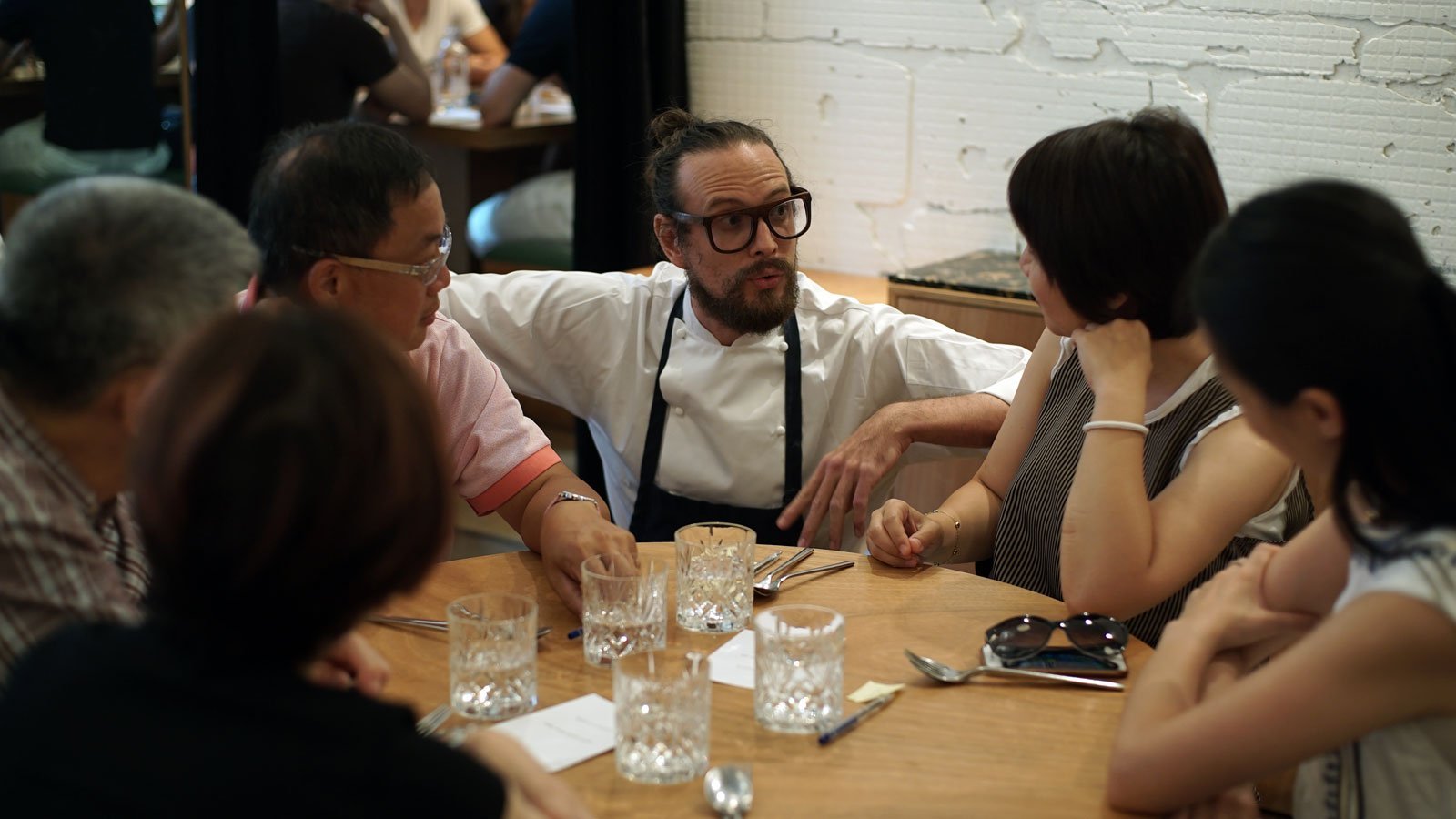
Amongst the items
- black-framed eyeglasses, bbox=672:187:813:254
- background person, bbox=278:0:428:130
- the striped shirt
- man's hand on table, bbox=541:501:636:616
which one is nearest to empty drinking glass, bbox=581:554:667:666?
man's hand on table, bbox=541:501:636:616

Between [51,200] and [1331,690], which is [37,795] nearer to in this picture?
[51,200]

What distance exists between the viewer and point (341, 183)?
1.91 m

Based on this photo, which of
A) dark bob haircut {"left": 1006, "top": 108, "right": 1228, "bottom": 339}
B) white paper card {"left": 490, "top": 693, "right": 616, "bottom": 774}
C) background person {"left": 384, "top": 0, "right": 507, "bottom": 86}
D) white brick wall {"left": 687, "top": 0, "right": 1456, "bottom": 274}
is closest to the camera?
white paper card {"left": 490, "top": 693, "right": 616, "bottom": 774}

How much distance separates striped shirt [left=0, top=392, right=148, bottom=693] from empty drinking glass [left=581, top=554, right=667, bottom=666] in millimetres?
543

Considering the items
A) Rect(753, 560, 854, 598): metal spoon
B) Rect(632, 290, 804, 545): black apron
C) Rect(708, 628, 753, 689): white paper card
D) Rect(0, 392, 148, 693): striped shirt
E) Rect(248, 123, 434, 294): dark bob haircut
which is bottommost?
Rect(632, 290, 804, 545): black apron

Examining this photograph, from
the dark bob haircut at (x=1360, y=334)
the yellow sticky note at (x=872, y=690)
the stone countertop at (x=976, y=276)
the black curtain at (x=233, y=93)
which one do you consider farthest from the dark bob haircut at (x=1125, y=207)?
the black curtain at (x=233, y=93)

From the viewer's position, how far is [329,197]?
1900mm

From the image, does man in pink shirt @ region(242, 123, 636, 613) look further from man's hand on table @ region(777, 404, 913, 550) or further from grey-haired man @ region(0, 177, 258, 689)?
grey-haired man @ region(0, 177, 258, 689)

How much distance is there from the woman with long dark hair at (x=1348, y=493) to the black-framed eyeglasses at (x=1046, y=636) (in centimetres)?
26

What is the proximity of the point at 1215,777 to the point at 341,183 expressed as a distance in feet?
4.54

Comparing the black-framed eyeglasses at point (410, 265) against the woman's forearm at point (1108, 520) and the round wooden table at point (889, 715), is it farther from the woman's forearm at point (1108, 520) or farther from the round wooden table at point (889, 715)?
the woman's forearm at point (1108, 520)

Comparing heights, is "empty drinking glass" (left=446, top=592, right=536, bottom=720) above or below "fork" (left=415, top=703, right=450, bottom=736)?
above

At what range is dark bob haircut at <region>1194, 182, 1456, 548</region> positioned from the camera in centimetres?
118

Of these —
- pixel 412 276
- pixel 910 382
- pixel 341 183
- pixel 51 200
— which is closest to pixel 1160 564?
pixel 910 382
